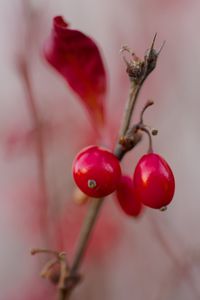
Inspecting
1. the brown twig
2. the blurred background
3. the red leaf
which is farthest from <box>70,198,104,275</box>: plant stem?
the blurred background

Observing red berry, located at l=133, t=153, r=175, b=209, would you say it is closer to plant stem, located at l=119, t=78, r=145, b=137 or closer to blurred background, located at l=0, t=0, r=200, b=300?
plant stem, located at l=119, t=78, r=145, b=137

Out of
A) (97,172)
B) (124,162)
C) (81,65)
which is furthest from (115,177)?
(124,162)

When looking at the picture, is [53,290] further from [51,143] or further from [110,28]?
[110,28]

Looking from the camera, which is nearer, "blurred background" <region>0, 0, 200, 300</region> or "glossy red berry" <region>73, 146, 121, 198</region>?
"glossy red berry" <region>73, 146, 121, 198</region>

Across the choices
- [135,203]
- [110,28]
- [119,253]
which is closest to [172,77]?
[110,28]

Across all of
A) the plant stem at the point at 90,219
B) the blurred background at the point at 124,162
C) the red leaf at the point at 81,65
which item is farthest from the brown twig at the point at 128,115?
the blurred background at the point at 124,162

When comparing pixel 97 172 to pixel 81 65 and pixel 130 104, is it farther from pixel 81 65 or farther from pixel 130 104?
pixel 81 65
